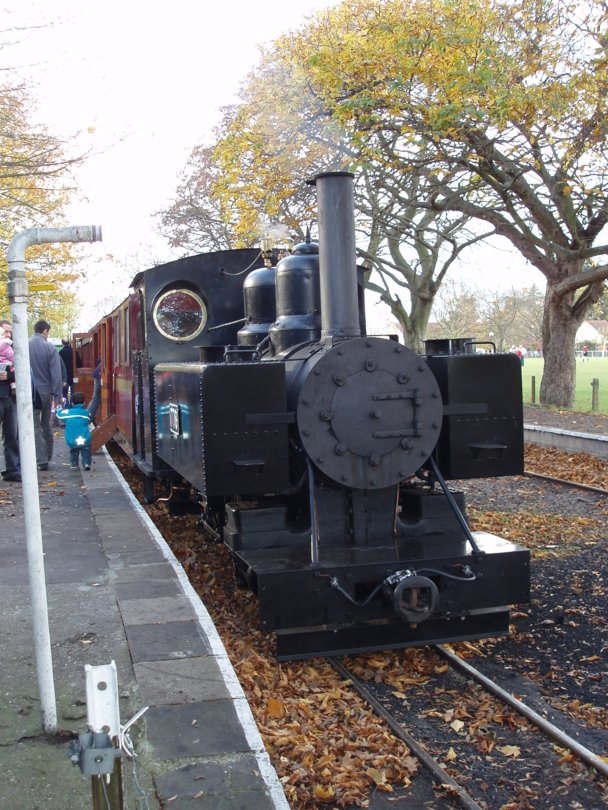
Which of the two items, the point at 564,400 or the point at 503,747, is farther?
the point at 564,400

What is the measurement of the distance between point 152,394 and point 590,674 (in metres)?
4.61

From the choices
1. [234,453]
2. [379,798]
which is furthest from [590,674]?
[234,453]

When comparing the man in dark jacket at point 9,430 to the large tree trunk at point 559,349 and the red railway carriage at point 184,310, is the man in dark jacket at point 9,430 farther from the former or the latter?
the large tree trunk at point 559,349

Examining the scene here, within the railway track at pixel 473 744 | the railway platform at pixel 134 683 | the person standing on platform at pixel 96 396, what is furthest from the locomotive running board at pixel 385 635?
the person standing on platform at pixel 96 396

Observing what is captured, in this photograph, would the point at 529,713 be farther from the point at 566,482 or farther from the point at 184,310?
the point at 566,482

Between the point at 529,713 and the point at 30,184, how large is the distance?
1117 cm

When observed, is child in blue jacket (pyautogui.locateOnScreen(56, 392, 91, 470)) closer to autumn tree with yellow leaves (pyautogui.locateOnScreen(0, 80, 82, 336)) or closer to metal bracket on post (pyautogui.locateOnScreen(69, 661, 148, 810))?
autumn tree with yellow leaves (pyautogui.locateOnScreen(0, 80, 82, 336))

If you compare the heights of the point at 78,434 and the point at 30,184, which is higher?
the point at 30,184

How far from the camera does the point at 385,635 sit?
4.82 meters

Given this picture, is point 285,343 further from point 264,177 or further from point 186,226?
point 186,226

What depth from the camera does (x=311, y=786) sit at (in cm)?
338

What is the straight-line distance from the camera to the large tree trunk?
18000 millimetres

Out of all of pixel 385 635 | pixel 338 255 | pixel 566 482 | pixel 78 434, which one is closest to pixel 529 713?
pixel 385 635

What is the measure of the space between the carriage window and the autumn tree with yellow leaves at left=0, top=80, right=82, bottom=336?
3.46ft
